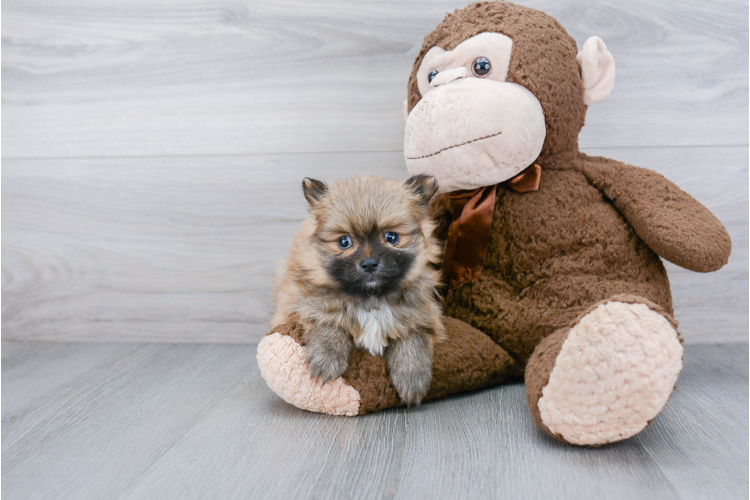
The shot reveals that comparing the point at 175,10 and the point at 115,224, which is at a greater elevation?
the point at 175,10

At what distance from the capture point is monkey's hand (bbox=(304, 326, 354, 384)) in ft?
3.51

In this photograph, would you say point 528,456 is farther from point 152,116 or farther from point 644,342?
point 152,116

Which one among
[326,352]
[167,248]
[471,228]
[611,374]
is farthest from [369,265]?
[167,248]

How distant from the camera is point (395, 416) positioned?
1.12 m

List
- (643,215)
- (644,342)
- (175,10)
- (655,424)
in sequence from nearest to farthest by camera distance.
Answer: (644,342) → (655,424) → (643,215) → (175,10)

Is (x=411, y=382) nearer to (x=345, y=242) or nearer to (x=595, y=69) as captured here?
(x=345, y=242)

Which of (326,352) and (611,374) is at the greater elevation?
(611,374)

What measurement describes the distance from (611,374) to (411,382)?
15.0 inches

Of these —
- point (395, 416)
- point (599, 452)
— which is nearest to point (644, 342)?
point (599, 452)

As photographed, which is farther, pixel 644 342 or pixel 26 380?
pixel 26 380

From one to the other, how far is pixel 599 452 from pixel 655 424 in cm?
19

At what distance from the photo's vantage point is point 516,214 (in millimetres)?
1218

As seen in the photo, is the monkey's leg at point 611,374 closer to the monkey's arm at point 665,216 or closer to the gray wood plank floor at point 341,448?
the gray wood plank floor at point 341,448

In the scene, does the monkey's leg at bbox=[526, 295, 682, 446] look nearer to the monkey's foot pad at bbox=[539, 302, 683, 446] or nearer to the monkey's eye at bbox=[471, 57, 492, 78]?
the monkey's foot pad at bbox=[539, 302, 683, 446]
